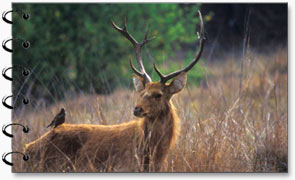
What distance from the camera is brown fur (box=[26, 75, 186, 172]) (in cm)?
449

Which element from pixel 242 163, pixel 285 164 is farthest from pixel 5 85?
pixel 285 164

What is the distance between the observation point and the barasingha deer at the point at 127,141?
4.48 metres

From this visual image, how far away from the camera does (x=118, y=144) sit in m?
4.66

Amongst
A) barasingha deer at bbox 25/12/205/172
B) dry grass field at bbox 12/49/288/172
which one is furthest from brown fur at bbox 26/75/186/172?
dry grass field at bbox 12/49/288/172

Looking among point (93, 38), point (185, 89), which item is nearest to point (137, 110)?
point (185, 89)

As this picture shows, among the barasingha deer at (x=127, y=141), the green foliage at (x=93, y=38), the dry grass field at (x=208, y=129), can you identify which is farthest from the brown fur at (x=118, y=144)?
the green foliage at (x=93, y=38)

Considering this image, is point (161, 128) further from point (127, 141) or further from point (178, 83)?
point (178, 83)

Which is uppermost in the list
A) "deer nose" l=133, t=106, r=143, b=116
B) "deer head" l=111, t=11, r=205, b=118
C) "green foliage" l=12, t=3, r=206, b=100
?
"green foliage" l=12, t=3, r=206, b=100

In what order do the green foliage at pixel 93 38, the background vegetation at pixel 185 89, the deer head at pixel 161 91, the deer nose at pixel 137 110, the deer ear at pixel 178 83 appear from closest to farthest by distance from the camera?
1. the deer nose at pixel 137 110
2. the deer head at pixel 161 91
3. the deer ear at pixel 178 83
4. the background vegetation at pixel 185 89
5. the green foliage at pixel 93 38

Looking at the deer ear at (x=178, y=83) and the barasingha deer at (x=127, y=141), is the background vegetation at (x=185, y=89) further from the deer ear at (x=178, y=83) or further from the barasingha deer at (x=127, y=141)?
the deer ear at (x=178, y=83)

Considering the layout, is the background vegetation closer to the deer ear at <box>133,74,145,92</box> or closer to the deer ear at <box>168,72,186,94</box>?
the deer ear at <box>168,72,186,94</box>

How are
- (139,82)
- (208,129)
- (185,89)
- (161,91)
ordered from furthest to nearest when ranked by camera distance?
(185,89), (208,129), (139,82), (161,91)

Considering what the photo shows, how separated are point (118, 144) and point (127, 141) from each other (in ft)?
0.31

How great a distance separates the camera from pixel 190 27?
9719mm
